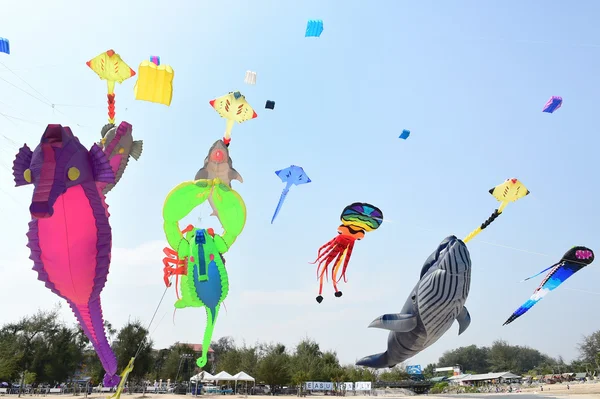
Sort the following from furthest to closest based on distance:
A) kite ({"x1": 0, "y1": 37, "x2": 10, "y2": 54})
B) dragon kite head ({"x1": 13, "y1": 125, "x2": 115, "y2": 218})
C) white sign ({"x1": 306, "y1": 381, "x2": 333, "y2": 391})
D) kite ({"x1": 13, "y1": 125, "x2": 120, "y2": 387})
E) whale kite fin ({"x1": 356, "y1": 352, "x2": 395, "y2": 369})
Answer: white sign ({"x1": 306, "y1": 381, "x2": 333, "y2": 391})
whale kite fin ({"x1": 356, "y1": 352, "x2": 395, "y2": 369})
kite ({"x1": 0, "y1": 37, "x2": 10, "y2": 54})
kite ({"x1": 13, "y1": 125, "x2": 120, "y2": 387})
dragon kite head ({"x1": 13, "y1": 125, "x2": 115, "y2": 218})

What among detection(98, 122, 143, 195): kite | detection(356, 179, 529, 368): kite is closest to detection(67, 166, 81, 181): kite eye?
detection(98, 122, 143, 195): kite

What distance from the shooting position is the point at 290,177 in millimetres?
14453

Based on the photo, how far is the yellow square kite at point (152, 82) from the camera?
12.1m

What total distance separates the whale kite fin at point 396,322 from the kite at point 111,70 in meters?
8.58

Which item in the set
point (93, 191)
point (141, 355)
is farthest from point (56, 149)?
point (141, 355)

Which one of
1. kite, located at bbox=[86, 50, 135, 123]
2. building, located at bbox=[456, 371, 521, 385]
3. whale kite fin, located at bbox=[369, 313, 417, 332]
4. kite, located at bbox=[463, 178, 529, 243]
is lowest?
building, located at bbox=[456, 371, 521, 385]

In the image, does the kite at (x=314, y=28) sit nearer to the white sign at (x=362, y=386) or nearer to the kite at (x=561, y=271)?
the kite at (x=561, y=271)

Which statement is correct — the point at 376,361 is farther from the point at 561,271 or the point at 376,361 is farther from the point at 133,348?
the point at 133,348

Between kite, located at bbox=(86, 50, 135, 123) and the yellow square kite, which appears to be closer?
kite, located at bbox=(86, 50, 135, 123)

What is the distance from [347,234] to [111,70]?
737 cm

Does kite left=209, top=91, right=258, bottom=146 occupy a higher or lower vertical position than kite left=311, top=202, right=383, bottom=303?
higher

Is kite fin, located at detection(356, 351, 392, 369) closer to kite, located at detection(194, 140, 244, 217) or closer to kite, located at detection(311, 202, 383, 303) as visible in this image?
kite, located at detection(311, 202, 383, 303)

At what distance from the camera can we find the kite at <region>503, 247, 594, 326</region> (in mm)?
13891

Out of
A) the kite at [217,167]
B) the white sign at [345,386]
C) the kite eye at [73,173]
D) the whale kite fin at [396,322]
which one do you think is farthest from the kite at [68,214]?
the white sign at [345,386]
